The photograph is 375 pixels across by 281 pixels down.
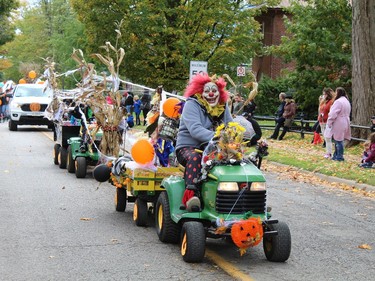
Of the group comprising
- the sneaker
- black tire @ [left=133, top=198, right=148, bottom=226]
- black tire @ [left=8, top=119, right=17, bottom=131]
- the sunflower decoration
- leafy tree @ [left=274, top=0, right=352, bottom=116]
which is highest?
leafy tree @ [left=274, top=0, right=352, bottom=116]

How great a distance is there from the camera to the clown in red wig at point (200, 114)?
8.58m

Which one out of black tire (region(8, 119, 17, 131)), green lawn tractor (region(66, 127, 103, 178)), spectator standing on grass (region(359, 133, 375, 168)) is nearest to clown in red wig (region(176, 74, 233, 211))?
green lawn tractor (region(66, 127, 103, 178))

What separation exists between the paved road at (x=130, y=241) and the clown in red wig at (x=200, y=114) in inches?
47.6

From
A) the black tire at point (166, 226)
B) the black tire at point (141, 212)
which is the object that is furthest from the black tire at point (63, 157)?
the black tire at point (166, 226)

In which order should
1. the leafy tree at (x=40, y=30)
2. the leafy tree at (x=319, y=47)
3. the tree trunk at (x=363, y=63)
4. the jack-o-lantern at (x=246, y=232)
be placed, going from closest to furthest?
the jack-o-lantern at (x=246, y=232), the tree trunk at (x=363, y=63), the leafy tree at (x=319, y=47), the leafy tree at (x=40, y=30)

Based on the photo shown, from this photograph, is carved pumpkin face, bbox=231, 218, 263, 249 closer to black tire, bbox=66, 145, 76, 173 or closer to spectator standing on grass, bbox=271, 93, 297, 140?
black tire, bbox=66, 145, 76, 173

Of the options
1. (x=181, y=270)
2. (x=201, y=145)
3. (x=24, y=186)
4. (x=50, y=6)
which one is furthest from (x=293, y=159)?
(x=50, y=6)

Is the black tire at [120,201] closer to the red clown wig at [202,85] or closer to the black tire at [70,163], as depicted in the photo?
the red clown wig at [202,85]

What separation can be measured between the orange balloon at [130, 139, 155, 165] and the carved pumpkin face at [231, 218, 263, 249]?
2615 mm

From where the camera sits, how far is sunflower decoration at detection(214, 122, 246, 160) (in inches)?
315

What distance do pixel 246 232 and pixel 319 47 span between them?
76.7 ft

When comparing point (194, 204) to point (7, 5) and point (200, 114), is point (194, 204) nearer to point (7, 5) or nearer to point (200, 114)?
point (200, 114)

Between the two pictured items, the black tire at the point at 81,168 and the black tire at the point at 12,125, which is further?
the black tire at the point at 12,125

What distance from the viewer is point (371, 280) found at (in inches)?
292
